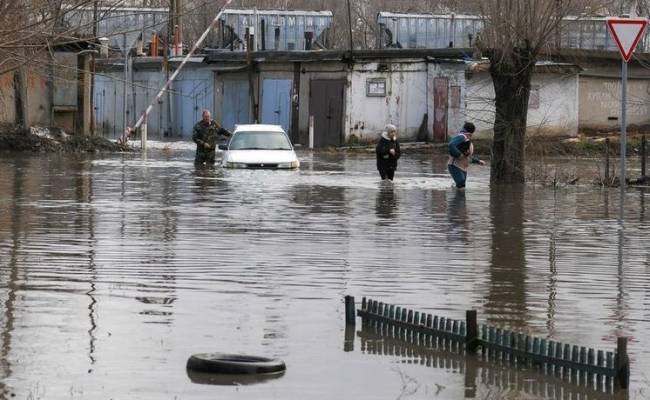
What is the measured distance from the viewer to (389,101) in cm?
5228

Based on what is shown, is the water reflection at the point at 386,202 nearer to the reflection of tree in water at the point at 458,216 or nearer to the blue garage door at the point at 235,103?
the reflection of tree in water at the point at 458,216

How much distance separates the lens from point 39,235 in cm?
1788

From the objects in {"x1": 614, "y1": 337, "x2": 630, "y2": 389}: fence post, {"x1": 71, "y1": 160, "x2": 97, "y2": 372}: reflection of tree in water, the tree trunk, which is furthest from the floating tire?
the tree trunk

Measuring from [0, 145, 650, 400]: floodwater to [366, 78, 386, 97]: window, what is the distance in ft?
81.7

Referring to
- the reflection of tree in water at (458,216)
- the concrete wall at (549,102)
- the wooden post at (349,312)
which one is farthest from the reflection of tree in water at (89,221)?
the concrete wall at (549,102)

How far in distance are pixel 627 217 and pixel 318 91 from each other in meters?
30.6

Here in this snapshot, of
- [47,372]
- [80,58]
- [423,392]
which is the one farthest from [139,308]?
[80,58]

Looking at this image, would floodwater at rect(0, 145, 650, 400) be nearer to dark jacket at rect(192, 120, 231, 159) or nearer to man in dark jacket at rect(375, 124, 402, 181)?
man in dark jacket at rect(375, 124, 402, 181)

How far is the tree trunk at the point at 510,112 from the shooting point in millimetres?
29719

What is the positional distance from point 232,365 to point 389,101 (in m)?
43.2

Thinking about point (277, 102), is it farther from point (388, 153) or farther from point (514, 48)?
point (514, 48)

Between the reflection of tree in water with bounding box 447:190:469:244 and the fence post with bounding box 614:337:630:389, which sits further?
the reflection of tree in water with bounding box 447:190:469:244

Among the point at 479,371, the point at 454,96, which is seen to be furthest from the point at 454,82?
the point at 479,371

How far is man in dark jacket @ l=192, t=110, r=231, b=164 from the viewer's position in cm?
3616
